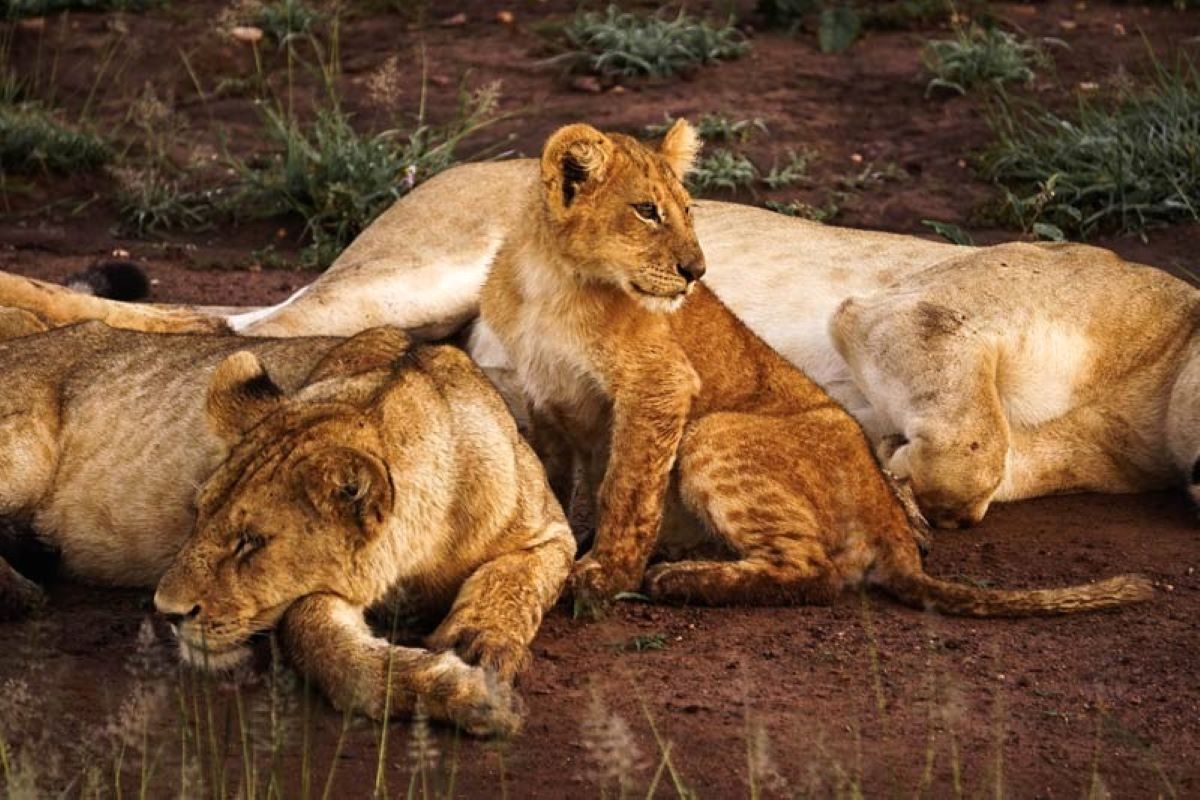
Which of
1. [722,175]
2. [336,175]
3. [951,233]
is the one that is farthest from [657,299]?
[336,175]

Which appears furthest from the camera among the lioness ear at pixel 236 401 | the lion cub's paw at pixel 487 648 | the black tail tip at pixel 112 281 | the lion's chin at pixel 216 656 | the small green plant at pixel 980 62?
the small green plant at pixel 980 62

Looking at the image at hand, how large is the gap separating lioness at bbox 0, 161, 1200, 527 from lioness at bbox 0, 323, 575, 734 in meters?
0.99

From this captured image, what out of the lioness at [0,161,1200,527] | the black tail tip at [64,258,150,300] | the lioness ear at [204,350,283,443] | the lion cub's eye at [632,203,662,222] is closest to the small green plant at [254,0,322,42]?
the black tail tip at [64,258,150,300]

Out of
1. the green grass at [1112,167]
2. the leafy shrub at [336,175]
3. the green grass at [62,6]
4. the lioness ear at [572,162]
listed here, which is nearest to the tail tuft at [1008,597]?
the lioness ear at [572,162]

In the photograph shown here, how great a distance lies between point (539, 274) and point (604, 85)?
19.5 feet

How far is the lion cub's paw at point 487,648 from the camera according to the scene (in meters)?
5.46

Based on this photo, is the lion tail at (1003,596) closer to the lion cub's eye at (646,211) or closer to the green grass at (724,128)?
the lion cub's eye at (646,211)

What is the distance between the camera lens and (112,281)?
8.92 meters

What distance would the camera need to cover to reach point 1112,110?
11.4m

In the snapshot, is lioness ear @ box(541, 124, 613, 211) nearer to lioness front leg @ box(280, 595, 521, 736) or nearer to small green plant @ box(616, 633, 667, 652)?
small green plant @ box(616, 633, 667, 652)

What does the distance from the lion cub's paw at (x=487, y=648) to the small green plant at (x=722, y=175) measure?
5.56m

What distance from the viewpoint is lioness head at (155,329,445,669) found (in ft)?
17.0

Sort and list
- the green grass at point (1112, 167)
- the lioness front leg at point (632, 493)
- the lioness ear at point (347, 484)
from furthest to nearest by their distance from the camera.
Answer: the green grass at point (1112, 167) → the lioness front leg at point (632, 493) → the lioness ear at point (347, 484)

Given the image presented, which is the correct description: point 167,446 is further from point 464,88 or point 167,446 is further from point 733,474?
point 464,88
